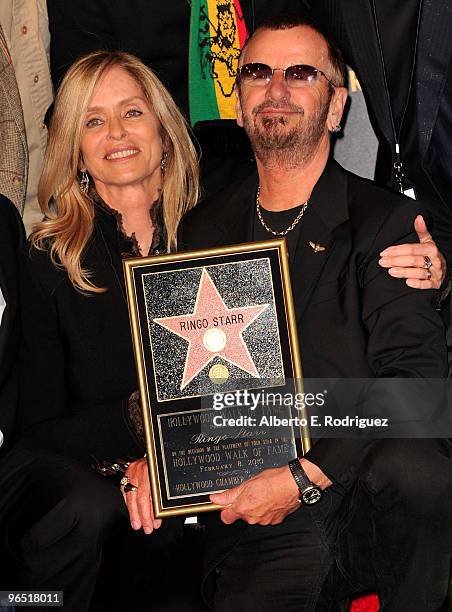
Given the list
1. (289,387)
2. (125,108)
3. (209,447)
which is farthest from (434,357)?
(125,108)

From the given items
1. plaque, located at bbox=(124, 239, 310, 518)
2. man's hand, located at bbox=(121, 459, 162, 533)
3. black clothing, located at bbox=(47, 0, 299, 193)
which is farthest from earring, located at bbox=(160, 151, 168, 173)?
man's hand, located at bbox=(121, 459, 162, 533)

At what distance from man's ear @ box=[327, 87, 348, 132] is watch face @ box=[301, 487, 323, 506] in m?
1.25

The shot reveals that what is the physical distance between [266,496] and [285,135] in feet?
3.86

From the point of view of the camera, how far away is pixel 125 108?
3.92m

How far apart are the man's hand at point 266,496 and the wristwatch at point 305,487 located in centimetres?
1

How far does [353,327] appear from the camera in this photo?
132 inches

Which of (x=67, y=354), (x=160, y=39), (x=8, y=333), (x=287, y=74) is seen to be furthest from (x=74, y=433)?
(x=160, y=39)

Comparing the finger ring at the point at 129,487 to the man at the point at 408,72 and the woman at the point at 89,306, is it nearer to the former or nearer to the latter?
the woman at the point at 89,306

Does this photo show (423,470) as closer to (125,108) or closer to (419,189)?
(419,189)

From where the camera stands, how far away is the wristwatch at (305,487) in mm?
3189

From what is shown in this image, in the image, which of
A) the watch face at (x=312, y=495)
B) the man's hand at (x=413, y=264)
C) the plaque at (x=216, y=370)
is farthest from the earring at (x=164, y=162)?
the watch face at (x=312, y=495)

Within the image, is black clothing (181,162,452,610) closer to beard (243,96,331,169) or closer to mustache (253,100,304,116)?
beard (243,96,331,169)

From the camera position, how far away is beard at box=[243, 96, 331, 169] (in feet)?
11.6

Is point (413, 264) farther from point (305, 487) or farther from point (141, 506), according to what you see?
point (141, 506)
